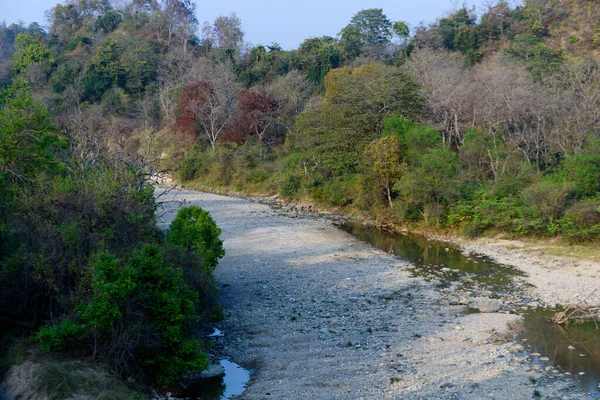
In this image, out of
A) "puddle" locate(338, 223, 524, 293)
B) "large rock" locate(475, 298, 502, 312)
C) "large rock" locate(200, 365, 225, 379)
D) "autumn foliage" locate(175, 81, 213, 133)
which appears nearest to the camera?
"large rock" locate(200, 365, 225, 379)

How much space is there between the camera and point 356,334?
15297 millimetres

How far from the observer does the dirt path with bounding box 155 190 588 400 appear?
12234mm

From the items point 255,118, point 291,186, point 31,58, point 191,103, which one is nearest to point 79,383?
point 291,186

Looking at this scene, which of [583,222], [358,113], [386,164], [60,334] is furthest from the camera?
[358,113]

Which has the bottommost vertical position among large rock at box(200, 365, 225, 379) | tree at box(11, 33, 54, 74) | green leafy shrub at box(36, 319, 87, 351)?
large rock at box(200, 365, 225, 379)

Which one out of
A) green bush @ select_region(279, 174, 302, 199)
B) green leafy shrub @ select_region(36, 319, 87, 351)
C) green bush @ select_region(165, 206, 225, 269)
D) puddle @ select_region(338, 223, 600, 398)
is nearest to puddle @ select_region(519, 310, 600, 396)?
puddle @ select_region(338, 223, 600, 398)

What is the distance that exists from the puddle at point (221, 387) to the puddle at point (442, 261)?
9996 millimetres

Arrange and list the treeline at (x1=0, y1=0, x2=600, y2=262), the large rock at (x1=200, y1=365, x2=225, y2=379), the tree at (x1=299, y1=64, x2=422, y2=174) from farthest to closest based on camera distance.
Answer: the tree at (x1=299, y1=64, x2=422, y2=174), the treeline at (x1=0, y1=0, x2=600, y2=262), the large rock at (x1=200, y1=365, x2=225, y2=379)

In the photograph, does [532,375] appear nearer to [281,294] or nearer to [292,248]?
[281,294]

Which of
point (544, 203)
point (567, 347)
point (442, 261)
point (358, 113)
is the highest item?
point (358, 113)

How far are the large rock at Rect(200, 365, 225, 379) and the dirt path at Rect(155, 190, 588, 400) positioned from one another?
0.76m

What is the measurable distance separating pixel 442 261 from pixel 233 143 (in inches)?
1236

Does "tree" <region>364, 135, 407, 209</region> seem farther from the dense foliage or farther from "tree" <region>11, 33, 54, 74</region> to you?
"tree" <region>11, 33, 54, 74</region>

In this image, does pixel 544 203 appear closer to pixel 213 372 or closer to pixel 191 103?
pixel 213 372
